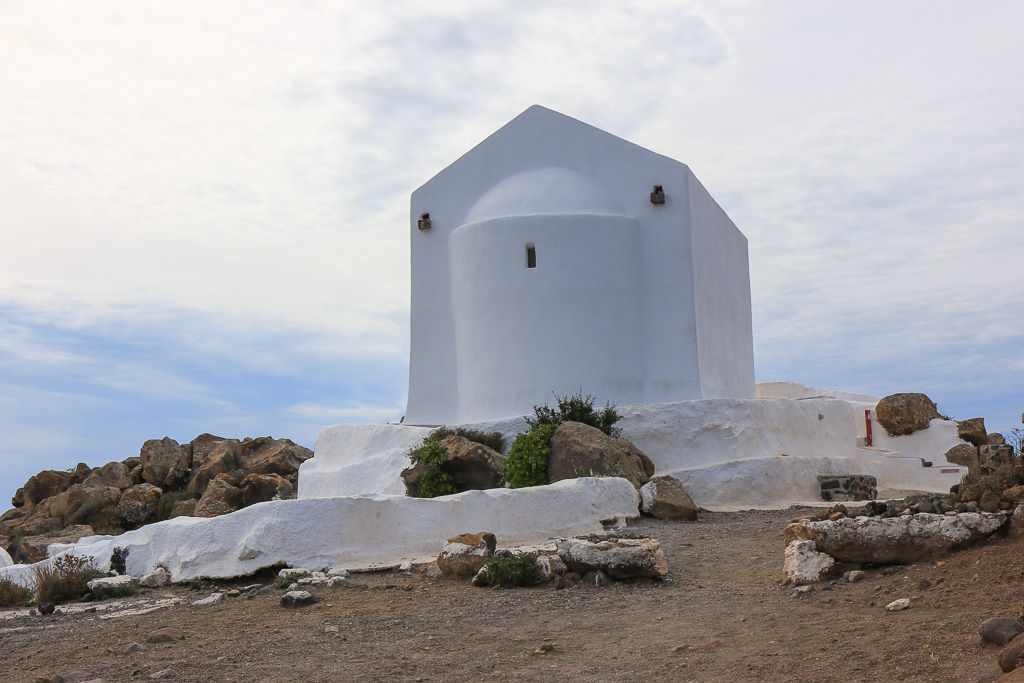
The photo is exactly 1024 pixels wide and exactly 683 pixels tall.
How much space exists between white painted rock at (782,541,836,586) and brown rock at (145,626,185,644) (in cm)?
472

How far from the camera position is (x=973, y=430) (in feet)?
59.1

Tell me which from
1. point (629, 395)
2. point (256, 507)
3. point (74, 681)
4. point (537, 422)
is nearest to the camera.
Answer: point (74, 681)

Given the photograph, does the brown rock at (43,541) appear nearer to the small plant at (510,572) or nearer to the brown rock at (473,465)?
the brown rock at (473,465)

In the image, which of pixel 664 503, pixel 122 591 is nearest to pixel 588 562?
pixel 664 503

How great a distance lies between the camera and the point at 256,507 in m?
8.78

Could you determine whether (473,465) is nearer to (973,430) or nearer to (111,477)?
(111,477)

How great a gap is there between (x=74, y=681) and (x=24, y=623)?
2.82 metres

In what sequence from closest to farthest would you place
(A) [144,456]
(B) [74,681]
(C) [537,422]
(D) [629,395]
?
(B) [74,681] < (C) [537,422] < (D) [629,395] < (A) [144,456]

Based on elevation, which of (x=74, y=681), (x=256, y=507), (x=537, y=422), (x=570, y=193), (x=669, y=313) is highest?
(x=570, y=193)

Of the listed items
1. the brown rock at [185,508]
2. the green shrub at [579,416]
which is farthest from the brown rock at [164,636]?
the brown rock at [185,508]

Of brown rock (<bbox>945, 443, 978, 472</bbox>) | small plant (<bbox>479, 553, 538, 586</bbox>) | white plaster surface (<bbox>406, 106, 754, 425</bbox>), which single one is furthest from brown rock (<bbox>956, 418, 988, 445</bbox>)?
small plant (<bbox>479, 553, 538, 586</bbox>)

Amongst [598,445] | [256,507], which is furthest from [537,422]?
[256,507]

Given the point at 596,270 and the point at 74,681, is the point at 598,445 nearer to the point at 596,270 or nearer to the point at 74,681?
the point at 596,270

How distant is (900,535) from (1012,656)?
2.52 meters
